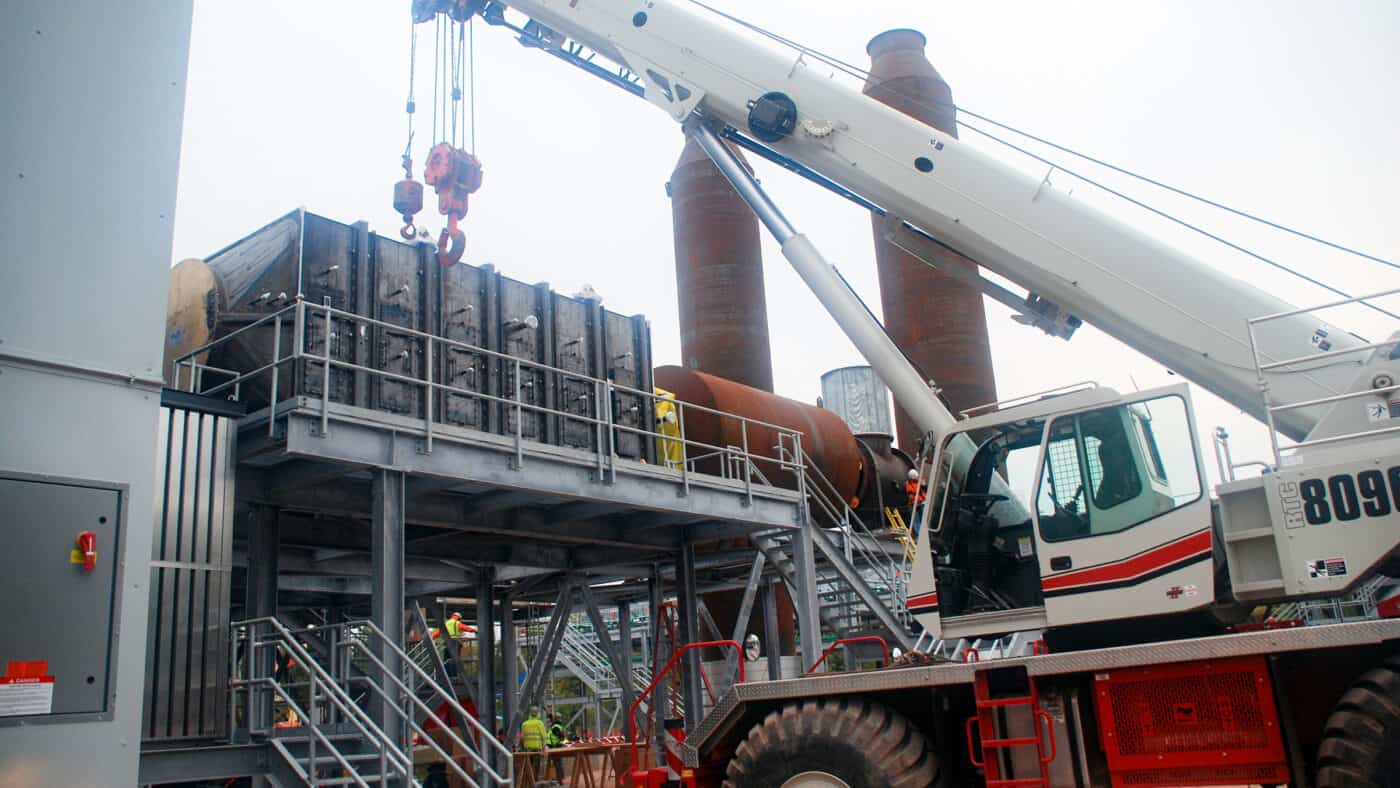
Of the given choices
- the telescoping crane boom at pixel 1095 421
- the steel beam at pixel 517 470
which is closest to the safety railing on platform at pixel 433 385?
the steel beam at pixel 517 470

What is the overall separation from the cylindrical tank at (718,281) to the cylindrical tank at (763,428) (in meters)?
8.19

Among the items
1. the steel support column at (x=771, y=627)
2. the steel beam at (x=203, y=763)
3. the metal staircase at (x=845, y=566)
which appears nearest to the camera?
the steel beam at (x=203, y=763)

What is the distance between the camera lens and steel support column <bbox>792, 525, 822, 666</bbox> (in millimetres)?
16859

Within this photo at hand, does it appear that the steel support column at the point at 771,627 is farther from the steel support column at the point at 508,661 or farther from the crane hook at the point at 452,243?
the crane hook at the point at 452,243

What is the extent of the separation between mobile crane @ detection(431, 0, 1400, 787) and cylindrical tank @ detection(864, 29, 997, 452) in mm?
17684

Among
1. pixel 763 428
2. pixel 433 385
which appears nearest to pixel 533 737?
pixel 763 428

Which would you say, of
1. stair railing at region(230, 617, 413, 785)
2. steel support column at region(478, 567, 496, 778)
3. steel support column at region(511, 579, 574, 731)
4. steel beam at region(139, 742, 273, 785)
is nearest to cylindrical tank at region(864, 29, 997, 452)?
steel support column at region(511, 579, 574, 731)

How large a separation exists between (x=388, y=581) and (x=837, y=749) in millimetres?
5545

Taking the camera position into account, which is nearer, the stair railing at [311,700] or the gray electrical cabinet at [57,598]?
the gray electrical cabinet at [57,598]

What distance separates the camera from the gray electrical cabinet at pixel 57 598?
17.1ft

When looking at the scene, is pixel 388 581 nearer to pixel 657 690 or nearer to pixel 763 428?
pixel 657 690

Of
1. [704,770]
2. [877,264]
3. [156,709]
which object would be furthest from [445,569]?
[877,264]

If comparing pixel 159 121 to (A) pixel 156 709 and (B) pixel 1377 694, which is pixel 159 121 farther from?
(B) pixel 1377 694

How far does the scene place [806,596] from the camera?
1709 centimetres
